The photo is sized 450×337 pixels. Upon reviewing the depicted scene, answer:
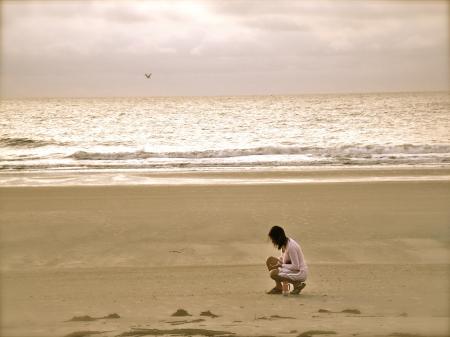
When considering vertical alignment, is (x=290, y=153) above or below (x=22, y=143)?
above

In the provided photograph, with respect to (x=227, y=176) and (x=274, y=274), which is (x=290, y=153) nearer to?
(x=227, y=176)

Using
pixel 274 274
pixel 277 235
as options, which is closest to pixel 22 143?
pixel 274 274

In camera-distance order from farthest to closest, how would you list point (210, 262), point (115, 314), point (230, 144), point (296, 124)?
1. point (296, 124)
2. point (230, 144)
3. point (210, 262)
4. point (115, 314)

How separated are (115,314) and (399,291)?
3.37m

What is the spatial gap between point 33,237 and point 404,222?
691 centimetres

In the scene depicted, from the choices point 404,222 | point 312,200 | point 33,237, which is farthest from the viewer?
point 312,200

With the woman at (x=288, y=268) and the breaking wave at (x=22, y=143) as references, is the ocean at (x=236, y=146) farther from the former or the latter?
the woman at (x=288, y=268)

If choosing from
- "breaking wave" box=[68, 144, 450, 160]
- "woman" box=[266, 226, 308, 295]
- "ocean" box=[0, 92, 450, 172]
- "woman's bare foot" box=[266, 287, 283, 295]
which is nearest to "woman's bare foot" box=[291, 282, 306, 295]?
"woman" box=[266, 226, 308, 295]

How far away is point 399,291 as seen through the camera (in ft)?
23.5

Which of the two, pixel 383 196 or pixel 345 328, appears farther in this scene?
Answer: pixel 383 196

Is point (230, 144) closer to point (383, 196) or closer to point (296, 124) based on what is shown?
point (296, 124)

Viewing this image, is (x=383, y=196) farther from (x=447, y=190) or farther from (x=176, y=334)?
(x=176, y=334)

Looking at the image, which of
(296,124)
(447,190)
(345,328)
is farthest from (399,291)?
(296,124)

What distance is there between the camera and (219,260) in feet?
29.8
